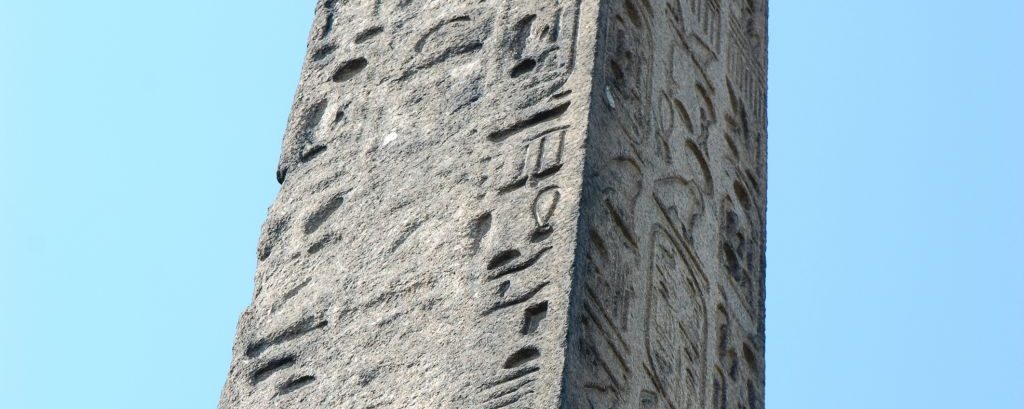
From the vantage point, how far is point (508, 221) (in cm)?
600

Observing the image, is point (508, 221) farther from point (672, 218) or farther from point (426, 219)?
point (672, 218)

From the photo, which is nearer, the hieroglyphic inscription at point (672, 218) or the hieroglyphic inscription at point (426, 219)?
the hieroglyphic inscription at point (426, 219)

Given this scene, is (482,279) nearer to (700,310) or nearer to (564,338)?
(564,338)

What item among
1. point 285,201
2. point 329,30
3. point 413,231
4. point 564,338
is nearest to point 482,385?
point 564,338

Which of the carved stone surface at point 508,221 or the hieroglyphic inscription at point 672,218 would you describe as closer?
the carved stone surface at point 508,221

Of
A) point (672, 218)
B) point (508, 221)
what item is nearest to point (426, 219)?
point (508, 221)

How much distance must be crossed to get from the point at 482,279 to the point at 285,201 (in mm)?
807

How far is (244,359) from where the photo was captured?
622 centimetres

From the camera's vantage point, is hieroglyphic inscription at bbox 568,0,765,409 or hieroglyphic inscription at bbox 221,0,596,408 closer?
hieroglyphic inscription at bbox 221,0,596,408

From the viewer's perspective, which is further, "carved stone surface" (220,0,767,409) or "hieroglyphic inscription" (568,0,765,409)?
"hieroglyphic inscription" (568,0,765,409)

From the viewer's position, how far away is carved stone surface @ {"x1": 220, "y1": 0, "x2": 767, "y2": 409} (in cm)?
580

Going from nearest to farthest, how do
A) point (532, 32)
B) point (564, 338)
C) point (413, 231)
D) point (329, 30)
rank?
point (564, 338), point (413, 231), point (532, 32), point (329, 30)

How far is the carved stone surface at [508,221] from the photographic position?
5797mm

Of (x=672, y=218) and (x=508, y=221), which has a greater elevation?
(x=672, y=218)
